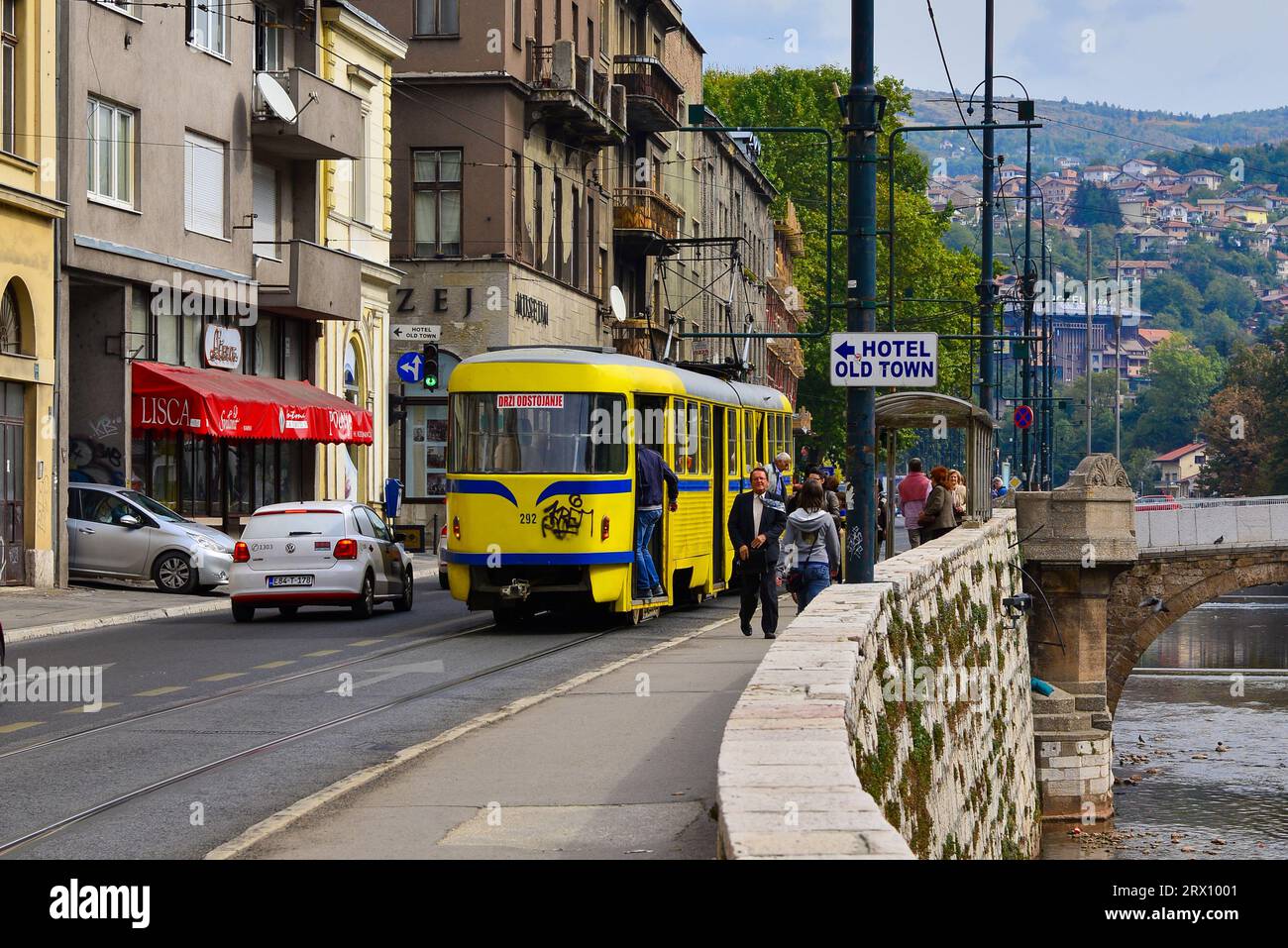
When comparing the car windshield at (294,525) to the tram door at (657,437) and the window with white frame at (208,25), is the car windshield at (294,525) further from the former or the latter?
the window with white frame at (208,25)

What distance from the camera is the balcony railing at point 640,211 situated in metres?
56.4

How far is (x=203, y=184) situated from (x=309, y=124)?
3214 millimetres

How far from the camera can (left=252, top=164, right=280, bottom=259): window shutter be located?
121ft

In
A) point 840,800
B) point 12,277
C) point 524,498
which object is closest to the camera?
point 840,800

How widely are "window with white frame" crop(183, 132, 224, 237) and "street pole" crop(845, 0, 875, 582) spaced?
1965 centimetres

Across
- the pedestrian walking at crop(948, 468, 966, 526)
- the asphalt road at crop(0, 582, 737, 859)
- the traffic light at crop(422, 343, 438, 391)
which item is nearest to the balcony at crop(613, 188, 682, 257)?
the traffic light at crop(422, 343, 438, 391)

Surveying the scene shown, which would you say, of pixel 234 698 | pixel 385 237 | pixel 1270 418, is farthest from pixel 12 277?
pixel 1270 418

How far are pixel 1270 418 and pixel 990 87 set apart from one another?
7759 cm

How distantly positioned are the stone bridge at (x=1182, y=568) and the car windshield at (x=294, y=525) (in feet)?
83.1

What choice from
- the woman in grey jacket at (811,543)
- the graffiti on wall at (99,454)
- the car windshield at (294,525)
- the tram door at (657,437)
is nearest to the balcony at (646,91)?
the graffiti on wall at (99,454)

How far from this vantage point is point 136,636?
70.0 ft

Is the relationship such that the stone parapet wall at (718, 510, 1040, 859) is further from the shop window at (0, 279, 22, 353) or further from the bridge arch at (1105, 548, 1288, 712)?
the bridge arch at (1105, 548, 1288, 712)

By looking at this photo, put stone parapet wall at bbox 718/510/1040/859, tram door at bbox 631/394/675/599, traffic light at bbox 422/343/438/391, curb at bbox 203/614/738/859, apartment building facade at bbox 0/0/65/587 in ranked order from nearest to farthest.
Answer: stone parapet wall at bbox 718/510/1040/859 < curb at bbox 203/614/738/859 < tram door at bbox 631/394/675/599 < apartment building facade at bbox 0/0/65/587 < traffic light at bbox 422/343/438/391
